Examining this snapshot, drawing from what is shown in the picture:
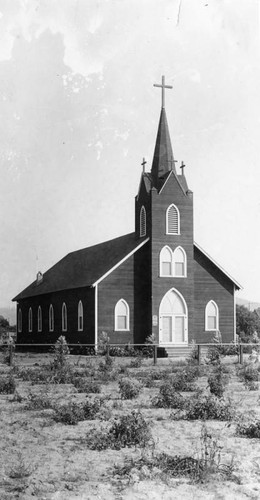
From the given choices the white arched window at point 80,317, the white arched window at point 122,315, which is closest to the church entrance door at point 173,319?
the white arched window at point 122,315

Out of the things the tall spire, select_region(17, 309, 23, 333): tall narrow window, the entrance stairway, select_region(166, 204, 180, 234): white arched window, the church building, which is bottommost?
the entrance stairway

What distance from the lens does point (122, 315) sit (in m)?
38.3

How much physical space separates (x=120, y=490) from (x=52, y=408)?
6.34 m

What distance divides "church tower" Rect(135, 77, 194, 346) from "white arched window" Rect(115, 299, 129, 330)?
0.85 m

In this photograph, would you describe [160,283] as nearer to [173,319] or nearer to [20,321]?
[173,319]

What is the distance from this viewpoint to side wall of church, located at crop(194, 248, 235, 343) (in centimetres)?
4016

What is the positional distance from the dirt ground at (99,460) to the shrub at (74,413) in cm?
15

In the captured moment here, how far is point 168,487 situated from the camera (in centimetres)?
797

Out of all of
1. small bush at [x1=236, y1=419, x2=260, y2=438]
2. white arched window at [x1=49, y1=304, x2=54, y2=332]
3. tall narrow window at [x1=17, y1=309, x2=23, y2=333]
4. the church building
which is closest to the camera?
small bush at [x1=236, y1=419, x2=260, y2=438]

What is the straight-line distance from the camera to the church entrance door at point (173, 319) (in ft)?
126

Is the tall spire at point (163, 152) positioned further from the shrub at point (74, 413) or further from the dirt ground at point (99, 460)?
the shrub at point (74, 413)

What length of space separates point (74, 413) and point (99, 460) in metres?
3.14

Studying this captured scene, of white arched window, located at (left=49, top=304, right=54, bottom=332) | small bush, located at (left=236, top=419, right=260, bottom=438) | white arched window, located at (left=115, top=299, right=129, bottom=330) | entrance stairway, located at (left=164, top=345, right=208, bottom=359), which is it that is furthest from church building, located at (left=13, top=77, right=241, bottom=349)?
small bush, located at (left=236, top=419, right=260, bottom=438)

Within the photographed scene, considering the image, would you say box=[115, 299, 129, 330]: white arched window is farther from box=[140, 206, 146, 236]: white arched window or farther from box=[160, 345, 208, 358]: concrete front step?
box=[140, 206, 146, 236]: white arched window
